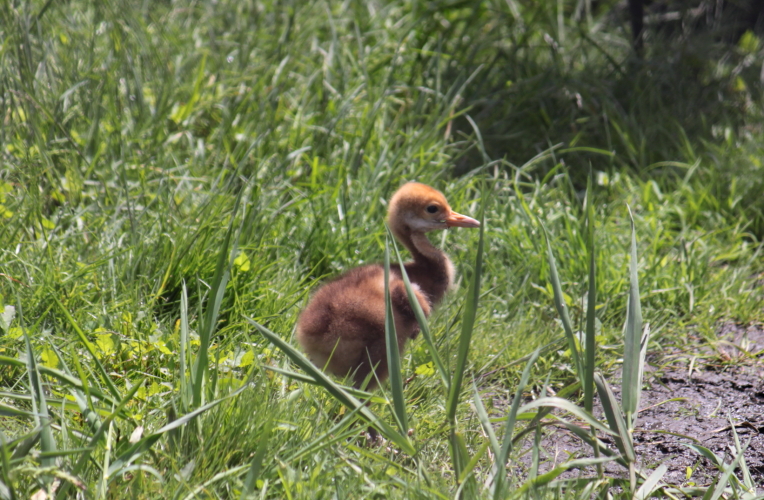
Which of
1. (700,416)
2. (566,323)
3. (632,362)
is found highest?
(566,323)

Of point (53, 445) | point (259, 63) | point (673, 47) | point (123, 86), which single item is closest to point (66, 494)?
point (53, 445)

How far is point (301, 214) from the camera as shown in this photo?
3.94 m

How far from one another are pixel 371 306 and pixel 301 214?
47.2 inches

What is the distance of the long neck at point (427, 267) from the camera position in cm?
325

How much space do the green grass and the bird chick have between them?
16cm

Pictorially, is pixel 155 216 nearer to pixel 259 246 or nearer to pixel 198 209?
pixel 198 209

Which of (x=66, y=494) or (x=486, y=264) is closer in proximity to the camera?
(x=66, y=494)

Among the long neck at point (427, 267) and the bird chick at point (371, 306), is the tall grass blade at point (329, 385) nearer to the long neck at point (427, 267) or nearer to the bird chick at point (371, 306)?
the bird chick at point (371, 306)

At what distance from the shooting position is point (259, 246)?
3537 mm

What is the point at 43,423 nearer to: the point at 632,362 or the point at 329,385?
the point at 329,385

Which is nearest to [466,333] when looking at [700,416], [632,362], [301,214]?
[632,362]

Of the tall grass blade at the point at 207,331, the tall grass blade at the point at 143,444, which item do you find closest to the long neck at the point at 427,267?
the tall grass blade at the point at 207,331

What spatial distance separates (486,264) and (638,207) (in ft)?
4.50

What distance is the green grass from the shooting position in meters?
→ 2.37
